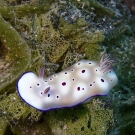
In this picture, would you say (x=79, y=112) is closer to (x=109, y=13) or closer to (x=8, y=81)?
(x=8, y=81)

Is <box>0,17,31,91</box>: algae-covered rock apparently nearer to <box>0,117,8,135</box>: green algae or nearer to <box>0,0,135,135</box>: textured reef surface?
<box>0,0,135,135</box>: textured reef surface

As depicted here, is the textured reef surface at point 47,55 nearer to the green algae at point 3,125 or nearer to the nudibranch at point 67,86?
the green algae at point 3,125

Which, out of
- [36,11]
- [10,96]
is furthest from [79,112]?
[36,11]

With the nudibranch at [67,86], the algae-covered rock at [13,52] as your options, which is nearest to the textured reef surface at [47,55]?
the algae-covered rock at [13,52]

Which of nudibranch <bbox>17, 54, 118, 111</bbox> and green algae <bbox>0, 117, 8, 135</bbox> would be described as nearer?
nudibranch <bbox>17, 54, 118, 111</bbox>

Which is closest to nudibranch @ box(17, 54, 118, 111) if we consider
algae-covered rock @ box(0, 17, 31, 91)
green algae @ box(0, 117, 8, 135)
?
algae-covered rock @ box(0, 17, 31, 91)
